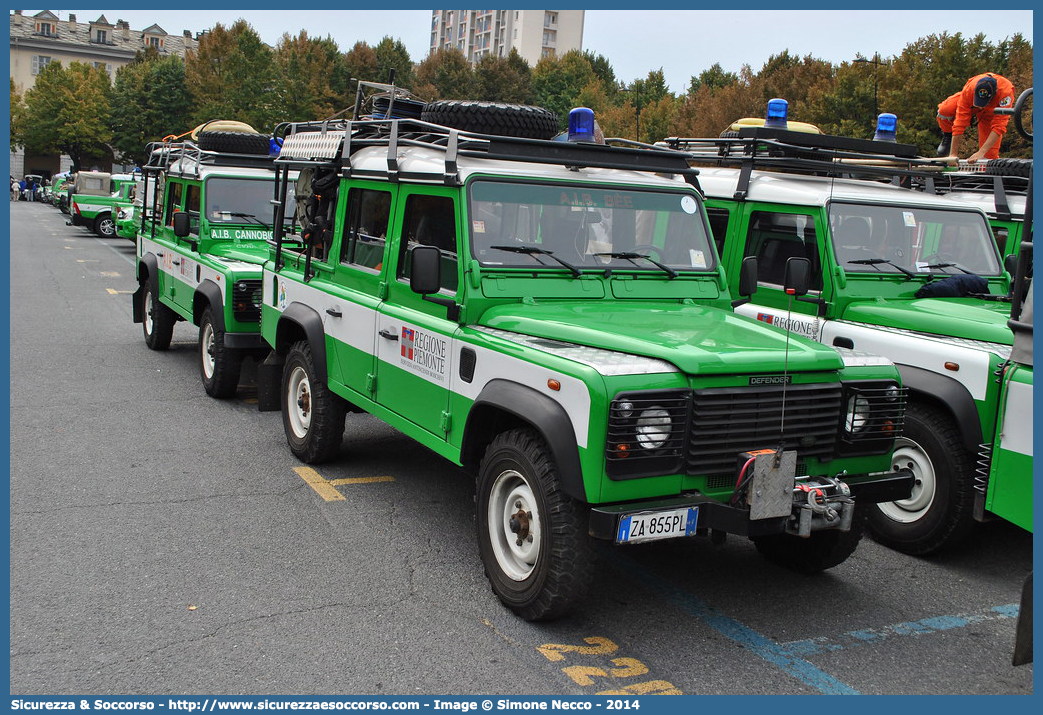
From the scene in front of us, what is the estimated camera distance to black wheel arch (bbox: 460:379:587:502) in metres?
4.27

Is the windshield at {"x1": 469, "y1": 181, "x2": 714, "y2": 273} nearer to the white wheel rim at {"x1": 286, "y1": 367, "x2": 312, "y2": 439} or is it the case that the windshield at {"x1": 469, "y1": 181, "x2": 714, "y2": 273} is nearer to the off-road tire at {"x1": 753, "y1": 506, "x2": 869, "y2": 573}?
the off-road tire at {"x1": 753, "y1": 506, "x2": 869, "y2": 573}

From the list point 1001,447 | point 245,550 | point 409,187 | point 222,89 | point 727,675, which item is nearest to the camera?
point 727,675

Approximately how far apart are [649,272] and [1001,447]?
2.10 meters

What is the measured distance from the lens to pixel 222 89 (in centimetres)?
4834

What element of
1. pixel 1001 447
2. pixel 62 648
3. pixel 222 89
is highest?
pixel 222 89

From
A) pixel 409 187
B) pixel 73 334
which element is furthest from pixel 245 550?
pixel 73 334

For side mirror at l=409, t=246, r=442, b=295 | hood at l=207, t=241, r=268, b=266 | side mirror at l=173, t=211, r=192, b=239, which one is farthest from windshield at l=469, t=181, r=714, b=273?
side mirror at l=173, t=211, r=192, b=239

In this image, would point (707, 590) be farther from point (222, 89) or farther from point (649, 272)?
point (222, 89)

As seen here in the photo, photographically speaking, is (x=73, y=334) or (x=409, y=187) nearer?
(x=409, y=187)

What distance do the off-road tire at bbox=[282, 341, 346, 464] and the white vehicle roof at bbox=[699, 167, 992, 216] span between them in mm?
3269

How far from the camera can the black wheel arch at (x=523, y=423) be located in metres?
4.27

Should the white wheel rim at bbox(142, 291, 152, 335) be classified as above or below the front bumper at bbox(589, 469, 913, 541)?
below

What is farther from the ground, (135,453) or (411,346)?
(411,346)
